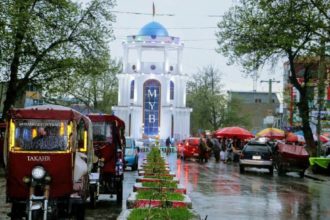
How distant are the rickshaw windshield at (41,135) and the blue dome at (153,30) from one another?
7833cm

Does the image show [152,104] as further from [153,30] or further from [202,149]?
[202,149]

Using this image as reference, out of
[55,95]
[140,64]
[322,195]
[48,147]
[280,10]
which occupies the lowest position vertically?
[322,195]

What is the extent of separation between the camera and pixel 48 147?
39.5 feet

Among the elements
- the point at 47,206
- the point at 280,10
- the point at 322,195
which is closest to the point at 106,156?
the point at 47,206

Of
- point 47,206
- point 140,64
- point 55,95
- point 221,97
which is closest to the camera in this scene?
point 47,206

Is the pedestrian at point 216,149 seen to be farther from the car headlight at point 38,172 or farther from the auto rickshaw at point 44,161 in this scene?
the car headlight at point 38,172

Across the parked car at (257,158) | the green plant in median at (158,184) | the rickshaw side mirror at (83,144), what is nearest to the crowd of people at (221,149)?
the parked car at (257,158)

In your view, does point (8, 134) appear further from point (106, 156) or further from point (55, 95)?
point (55, 95)

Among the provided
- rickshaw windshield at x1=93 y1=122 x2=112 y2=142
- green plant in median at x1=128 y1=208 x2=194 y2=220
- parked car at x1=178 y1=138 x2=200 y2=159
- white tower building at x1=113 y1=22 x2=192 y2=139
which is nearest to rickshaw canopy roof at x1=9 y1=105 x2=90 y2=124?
green plant in median at x1=128 y1=208 x2=194 y2=220

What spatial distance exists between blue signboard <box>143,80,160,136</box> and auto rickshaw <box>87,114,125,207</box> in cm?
7356

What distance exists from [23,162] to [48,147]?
1.73 feet

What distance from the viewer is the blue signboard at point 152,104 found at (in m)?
91.1

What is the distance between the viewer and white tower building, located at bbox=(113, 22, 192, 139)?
295ft

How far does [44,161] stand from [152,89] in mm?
79403
